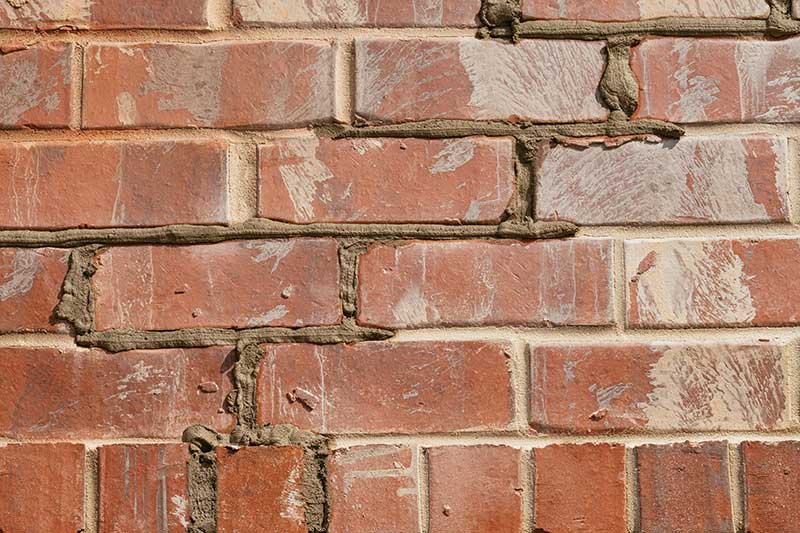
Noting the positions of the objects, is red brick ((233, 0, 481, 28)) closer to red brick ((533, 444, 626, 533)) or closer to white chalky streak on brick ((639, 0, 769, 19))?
white chalky streak on brick ((639, 0, 769, 19))

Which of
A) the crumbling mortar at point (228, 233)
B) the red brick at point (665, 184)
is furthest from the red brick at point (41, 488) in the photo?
the red brick at point (665, 184)

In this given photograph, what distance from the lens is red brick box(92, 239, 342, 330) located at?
806 millimetres

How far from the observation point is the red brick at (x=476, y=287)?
2.65ft

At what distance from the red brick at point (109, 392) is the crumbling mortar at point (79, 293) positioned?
0.03 meters

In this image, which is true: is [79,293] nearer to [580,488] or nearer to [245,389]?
[245,389]

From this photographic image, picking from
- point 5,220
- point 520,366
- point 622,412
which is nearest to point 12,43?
point 5,220

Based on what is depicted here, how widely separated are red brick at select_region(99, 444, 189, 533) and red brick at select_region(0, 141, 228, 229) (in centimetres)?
24

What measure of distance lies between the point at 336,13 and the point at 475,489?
52cm

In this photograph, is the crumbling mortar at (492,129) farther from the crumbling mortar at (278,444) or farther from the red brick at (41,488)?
the red brick at (41,488)

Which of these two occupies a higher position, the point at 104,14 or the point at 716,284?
the point at 104,14

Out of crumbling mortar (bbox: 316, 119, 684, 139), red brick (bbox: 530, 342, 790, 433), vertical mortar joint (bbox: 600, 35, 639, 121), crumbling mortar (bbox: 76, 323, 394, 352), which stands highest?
vertical mortar joint (bbox: 600, 35, 639, 121)

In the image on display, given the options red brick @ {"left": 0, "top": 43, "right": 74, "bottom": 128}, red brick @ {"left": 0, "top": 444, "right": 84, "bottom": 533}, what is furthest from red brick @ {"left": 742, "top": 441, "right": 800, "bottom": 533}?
red brick @ {"left": 0, "top": 43, "right": 74, "bottom": 128}

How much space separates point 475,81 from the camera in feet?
2.71

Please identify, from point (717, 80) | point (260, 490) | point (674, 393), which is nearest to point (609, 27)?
point (717, 80)
